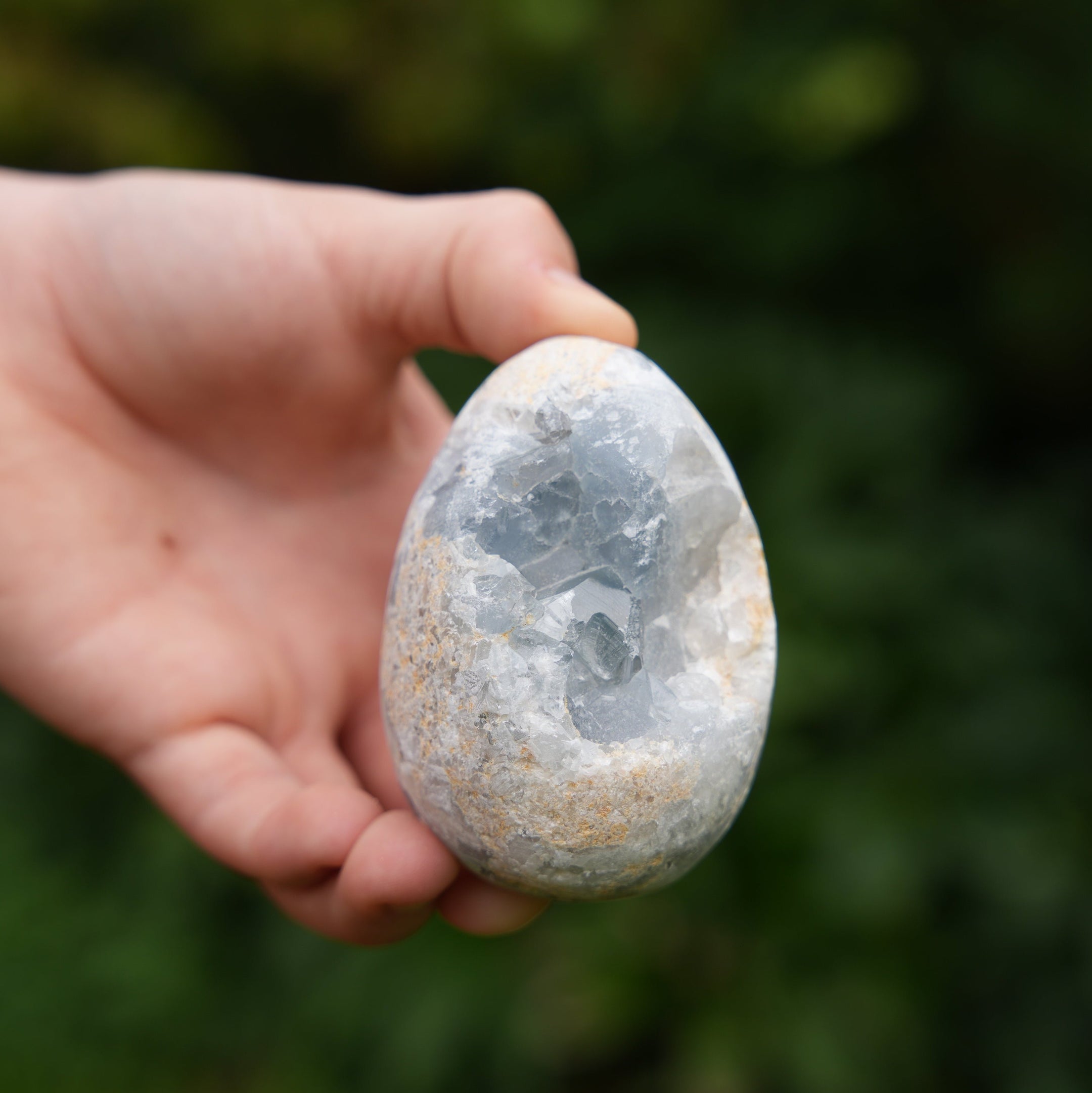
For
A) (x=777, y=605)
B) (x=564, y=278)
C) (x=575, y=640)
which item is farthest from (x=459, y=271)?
(x=777, y=605)

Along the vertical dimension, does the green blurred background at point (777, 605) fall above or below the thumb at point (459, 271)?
below

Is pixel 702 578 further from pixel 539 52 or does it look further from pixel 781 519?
pixel 539 52

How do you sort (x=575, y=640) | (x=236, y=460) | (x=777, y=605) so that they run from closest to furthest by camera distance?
(x=575, y=640), (x=236, y=460), (x=777, y=605)

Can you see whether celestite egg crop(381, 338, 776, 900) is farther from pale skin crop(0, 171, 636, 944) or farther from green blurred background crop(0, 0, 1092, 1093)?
green blurred background crop(0, 0, 1092, 1093)

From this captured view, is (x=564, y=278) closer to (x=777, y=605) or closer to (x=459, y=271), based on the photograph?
(x=459, y=271)

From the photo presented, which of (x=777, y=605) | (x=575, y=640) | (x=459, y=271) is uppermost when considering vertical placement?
(x=459, y=271)

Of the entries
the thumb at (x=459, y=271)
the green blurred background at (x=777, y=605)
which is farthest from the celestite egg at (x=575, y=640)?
the green blurred background at (x=777, y=605)

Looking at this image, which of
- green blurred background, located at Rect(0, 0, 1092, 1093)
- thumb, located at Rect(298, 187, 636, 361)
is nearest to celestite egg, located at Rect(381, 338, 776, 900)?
thumb, located at Rect(298, 187, 636, 361)

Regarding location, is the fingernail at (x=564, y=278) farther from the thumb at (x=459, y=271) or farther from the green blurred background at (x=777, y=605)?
the green blurred background at (x=777, y=605)
